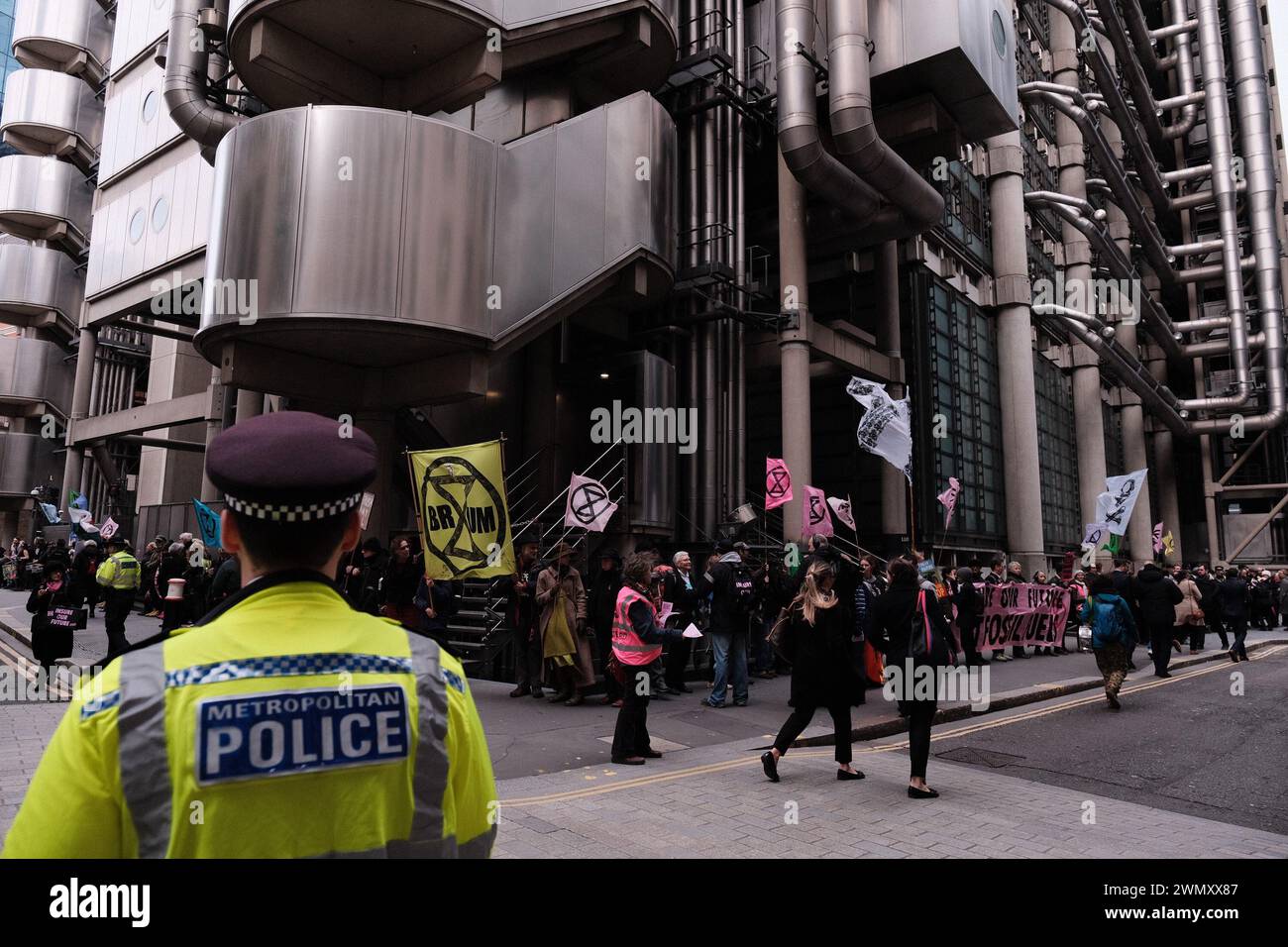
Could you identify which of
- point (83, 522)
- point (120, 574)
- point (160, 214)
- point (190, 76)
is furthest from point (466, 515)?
point (160, 214)

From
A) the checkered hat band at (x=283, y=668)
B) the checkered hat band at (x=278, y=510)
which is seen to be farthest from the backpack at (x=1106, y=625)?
the checkered hat band at (x=278, y=510)

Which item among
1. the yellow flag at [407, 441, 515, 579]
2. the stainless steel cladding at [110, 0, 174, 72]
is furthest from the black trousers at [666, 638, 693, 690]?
the stainless steel cladding at [110, 0, 174, 72]

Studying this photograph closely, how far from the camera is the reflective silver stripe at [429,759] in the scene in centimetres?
175

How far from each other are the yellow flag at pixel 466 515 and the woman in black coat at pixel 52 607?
4.32 m

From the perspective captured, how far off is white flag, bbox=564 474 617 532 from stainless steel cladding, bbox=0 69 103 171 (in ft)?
135

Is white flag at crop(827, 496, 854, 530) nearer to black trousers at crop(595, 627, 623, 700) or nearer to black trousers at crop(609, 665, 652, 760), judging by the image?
black trousers at crop(595, 627, 623, 700)

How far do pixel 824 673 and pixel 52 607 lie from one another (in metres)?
9.14

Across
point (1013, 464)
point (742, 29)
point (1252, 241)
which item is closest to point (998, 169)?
point (1013, 464)

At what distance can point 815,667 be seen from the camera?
280 inches

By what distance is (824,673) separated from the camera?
707cm

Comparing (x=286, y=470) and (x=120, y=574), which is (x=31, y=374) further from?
(x=286, y=470)

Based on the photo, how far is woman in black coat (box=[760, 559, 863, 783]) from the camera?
23.2 ft

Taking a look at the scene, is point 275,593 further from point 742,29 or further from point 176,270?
point 176,270
